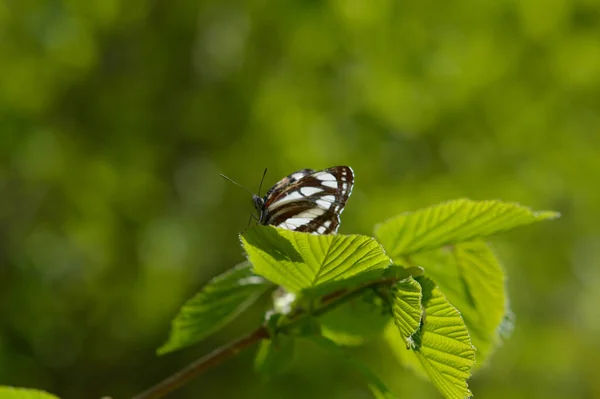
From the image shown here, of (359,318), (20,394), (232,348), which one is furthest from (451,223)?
(20,394)

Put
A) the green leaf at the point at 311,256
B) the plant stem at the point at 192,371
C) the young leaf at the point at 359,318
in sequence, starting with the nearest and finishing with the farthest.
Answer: the green leaf at the point at 311,256
the plant stem at the point at 192,371
the young leaf at the point at 359,318

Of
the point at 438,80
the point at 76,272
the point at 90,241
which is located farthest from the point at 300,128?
the point at 76,272

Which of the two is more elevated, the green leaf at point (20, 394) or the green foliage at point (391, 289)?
the green foliage at point (391, 289)

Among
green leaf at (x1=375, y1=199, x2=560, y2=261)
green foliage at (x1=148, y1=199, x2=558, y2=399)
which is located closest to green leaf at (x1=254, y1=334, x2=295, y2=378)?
green foliage at (x1=148, y1=199, x2=558, y2=399)

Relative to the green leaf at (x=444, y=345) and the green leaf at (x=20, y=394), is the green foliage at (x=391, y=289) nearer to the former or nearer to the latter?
the green leaf at (x=444, y=345)

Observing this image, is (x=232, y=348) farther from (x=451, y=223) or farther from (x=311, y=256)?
(x=451, y=223)

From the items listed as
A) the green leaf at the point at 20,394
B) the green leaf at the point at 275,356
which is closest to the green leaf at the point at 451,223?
the green leaf at the point at 275,356

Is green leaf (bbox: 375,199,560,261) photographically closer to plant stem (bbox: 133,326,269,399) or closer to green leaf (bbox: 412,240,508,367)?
green leaf (bbox: 412,240,508,367)

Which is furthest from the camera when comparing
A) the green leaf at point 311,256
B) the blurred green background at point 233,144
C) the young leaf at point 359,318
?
the blurred green background at point 233,144
